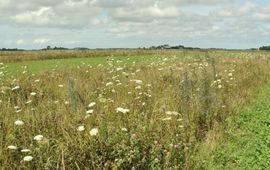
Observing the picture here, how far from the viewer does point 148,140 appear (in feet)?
23.7

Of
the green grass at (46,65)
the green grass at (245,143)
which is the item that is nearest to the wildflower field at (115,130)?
the green grass at (245,143)

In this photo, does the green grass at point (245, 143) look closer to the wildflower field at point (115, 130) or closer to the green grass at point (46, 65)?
the wildflower field at point (115, 130)

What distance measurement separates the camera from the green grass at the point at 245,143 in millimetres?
7555

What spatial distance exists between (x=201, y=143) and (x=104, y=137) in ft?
7.52

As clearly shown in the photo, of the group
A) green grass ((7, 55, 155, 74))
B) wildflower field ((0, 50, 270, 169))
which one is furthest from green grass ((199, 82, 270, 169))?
green grass ((7, 55, 155, 74))

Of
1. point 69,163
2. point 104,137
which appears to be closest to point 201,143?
point 104,137

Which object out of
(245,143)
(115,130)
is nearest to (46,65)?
(245,143)

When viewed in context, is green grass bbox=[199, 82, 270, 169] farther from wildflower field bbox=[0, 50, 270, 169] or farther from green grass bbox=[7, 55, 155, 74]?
green grass bbox=[7, 55, 155, 74]

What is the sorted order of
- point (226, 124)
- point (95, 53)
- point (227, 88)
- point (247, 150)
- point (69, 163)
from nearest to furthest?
→ point (69, 163), point (247, 150), point (226, 124), point (227, 88), point (95, 53)

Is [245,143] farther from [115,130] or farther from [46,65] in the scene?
[46,65]

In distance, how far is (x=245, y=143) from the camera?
8.87 m

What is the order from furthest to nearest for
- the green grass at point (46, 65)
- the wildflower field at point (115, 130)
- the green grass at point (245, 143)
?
the green grass at point (46, 65)
the green grass at point (245, 143)
the wildflower field at point (115, 130)

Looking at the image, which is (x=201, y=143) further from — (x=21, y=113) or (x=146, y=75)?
(x=146, y=75)

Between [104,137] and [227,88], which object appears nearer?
[104,137]
